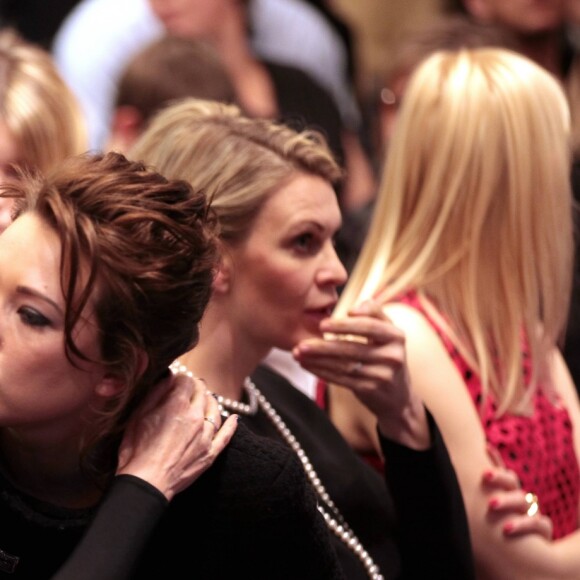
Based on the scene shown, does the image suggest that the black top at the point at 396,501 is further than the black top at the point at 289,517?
Yes

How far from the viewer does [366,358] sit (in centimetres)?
196

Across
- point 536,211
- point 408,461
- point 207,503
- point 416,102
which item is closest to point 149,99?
point 416,102

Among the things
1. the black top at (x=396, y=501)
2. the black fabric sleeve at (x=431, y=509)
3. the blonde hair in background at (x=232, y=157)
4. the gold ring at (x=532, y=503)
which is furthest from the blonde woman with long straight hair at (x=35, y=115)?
the gold ring at (x=532, y=503)

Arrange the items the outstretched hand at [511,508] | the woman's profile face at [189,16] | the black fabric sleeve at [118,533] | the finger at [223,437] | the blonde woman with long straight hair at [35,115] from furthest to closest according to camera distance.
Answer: the woman's profile face at [189,16] < the blonde woman with long straight hair at [35,115] < the outstretched hand at [511,508] < the finger at [223,437] < the black fabric sleeve at [118,533]

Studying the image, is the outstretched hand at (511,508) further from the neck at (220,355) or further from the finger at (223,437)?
the finger at (223,437)

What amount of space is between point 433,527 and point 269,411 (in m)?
0.32

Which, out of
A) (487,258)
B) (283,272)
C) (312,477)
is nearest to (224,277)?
(283,272)

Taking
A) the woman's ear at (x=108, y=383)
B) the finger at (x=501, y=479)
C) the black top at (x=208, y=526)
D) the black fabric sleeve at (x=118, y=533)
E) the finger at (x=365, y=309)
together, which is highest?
the woman's ear at (x=108, y=383)

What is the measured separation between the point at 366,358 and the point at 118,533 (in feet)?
1.91

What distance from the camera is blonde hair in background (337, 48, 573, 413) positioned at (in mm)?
2291

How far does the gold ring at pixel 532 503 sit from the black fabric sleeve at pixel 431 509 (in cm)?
16

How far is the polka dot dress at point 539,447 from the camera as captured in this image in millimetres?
2238

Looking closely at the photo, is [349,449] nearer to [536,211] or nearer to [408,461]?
[408,461]

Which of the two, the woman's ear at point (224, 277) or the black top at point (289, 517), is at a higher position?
the woman's ear at point (224, 277)
